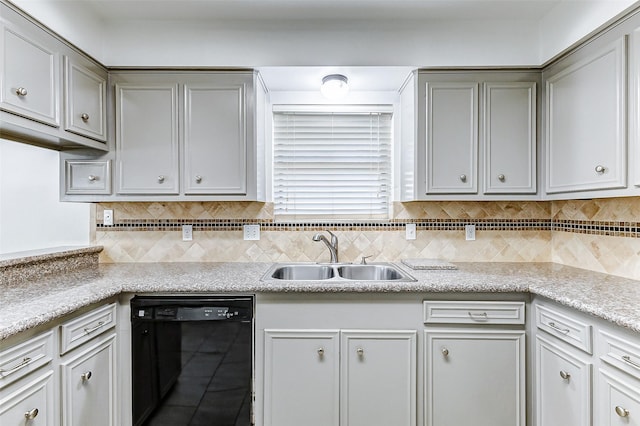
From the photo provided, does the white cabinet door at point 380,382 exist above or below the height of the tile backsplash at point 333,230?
below

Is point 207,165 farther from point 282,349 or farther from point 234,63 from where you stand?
point 282,349

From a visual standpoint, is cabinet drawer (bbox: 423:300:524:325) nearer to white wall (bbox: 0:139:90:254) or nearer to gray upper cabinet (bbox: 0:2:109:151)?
gray upper cabinet (bbox: 0:2:109:151)

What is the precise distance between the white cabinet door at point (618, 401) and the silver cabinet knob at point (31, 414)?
2.09 meters

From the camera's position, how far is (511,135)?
2.08 m

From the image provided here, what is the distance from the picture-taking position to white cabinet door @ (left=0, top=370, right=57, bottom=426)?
112 centimetres

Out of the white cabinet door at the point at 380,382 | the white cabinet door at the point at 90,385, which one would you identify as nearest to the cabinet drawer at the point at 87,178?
the white cabinet door at the point at 90,385

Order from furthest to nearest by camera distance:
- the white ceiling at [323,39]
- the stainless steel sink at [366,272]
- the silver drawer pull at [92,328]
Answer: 1. the stainless steel sink at [366,272]
2. the white ceiling at [323,39]
3. the silver drawer pull at [92,328]

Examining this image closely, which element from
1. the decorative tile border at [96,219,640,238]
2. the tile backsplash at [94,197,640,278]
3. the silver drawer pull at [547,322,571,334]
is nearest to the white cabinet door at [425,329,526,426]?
the silver drawer pull at [547,322,571,334]

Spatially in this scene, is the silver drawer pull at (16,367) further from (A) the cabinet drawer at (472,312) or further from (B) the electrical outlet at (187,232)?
(A) the cabinet drawer at (472,312)

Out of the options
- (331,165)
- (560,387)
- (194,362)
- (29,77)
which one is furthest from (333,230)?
(29,77)

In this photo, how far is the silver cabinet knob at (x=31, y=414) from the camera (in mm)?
1190

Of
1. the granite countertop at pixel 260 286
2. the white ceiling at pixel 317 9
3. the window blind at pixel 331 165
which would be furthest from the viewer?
the window blind at pixel 331 165

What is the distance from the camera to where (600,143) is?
1.66m

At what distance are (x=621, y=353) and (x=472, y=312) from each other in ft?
1.92
